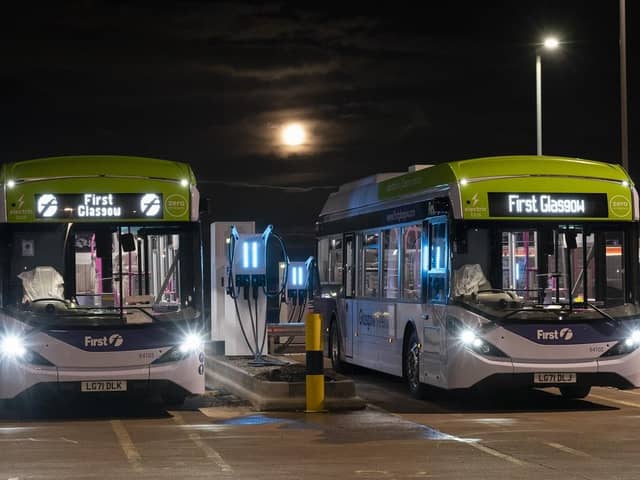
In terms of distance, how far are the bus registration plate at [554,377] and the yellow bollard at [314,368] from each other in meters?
2.54

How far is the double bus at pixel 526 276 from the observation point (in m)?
17.2

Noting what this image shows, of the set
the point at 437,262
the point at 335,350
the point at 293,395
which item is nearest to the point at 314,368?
the point at 293,395

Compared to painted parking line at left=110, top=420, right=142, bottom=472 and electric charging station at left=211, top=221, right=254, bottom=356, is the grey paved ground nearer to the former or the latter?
painted parking line at left=110, top=420, right=142, bottom=472

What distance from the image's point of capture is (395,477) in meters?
11.5

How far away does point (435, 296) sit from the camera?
59.3 feet

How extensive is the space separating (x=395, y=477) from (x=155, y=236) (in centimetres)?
663

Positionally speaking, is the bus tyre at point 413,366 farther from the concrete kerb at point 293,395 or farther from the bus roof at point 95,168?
the bus roof at point 95,168

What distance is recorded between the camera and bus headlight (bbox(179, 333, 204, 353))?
17.0 meters

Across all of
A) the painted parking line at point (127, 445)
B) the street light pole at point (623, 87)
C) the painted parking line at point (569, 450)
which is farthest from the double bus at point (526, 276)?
the street light pole at point (623, 87)

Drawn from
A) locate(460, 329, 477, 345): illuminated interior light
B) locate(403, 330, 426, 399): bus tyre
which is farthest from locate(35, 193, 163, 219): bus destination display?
locate(403, 330, 426, 399): bus tyre

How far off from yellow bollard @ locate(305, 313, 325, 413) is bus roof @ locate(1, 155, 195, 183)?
2348mm

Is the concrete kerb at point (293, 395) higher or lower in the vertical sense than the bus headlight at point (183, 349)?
lower

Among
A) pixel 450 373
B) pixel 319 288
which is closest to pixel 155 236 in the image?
pixel 450 373

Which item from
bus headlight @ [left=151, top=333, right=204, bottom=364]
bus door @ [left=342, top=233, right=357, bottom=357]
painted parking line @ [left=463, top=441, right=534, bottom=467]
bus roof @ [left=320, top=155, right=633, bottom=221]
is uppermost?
bus roof @ [left=320, top=155, right=633, bottom=221]
